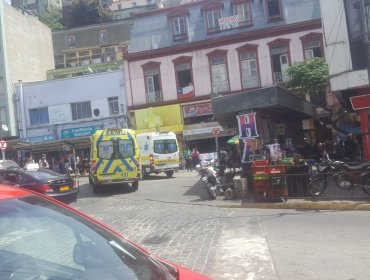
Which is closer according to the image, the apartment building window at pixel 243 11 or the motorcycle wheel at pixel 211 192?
the motorcycle wheel at pixel 211 192

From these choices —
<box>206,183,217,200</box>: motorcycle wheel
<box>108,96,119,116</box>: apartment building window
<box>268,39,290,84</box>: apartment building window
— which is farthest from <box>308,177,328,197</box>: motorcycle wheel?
<box>108,96,119,116</box>: apartment building window

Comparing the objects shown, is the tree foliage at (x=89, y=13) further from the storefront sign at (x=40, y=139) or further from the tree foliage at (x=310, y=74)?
the tree foliage at (x=310, y=74)

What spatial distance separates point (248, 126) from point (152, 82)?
21.7 metres

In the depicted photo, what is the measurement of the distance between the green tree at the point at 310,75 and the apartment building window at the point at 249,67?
3803 mm

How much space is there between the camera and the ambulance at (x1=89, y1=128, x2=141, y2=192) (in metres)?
17.5

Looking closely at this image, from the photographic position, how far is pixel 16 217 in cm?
259

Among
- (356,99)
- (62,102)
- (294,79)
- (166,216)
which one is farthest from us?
(62,102)

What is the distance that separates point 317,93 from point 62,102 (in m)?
19.7

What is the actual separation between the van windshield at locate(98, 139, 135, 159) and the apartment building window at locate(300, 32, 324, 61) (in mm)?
18623

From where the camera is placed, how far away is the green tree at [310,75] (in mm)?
28703

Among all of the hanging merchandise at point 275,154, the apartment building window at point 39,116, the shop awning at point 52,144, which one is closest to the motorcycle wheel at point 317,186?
the hanging merchandise at point 275,154

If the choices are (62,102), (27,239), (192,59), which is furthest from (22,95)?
(27,239)

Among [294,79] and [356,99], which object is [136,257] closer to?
[356,99]

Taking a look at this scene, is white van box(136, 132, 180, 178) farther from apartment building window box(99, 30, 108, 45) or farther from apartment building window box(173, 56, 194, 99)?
apartment building window box(99, 30, 108, 45)
